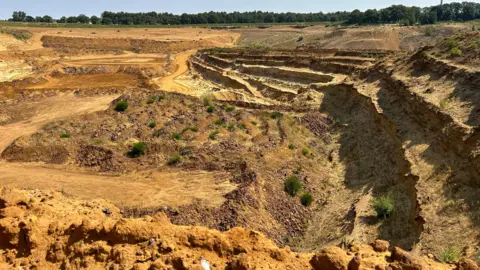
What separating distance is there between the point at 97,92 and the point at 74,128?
1612 cm

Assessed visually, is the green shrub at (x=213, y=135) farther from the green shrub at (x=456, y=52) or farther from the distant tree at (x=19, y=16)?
the distant tree at (x=19, y=16)

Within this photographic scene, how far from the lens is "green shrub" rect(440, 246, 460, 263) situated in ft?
33.8

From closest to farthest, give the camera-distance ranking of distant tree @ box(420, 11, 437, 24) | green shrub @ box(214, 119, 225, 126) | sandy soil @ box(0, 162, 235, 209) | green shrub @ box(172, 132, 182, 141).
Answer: sandy soil @ box(0, 162, 235, 209) < green shrub @ box(172, 132, 182, 141) < green shrub @ box(214, 119, 225, 126) < distant tree @ box(420, 11, 437, 24)

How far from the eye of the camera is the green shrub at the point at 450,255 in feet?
33.8

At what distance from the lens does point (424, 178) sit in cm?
1551

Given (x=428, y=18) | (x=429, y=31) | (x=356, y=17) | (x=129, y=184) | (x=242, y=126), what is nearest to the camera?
(x=129, y=184)

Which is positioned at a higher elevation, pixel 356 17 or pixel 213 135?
pixel 356 17

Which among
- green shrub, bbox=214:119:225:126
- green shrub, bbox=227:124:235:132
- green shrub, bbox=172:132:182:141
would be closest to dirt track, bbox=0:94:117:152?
green shrub, bbox=172:132:182:141

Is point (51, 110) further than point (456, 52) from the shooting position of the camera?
Yes

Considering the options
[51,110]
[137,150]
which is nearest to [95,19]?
[51,110]

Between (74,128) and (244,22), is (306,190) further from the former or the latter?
(244,22)

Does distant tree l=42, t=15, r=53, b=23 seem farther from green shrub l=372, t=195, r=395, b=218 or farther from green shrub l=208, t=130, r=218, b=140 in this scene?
green shrub l=372, t=195, r=395, b=218

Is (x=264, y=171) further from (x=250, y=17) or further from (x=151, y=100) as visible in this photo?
(x=250, y=17)

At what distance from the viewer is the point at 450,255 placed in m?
10.6
